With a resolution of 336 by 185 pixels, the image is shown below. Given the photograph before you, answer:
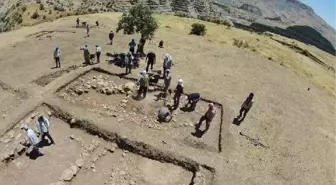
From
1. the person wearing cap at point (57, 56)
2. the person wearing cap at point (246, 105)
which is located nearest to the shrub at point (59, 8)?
the person wearing cap at point (57, 56)

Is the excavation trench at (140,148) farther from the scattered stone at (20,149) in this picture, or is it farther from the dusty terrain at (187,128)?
the scattered stone at (20,149)

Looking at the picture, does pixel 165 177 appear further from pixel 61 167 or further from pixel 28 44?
pixel 28 44

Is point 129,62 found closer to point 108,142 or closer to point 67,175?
point 108,142

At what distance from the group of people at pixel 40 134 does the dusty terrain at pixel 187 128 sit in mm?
482

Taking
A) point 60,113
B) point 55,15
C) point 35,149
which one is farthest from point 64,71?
point 55,15

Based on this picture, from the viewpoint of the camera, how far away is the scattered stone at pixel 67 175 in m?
18.7

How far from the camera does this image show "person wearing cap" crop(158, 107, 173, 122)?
2397cm

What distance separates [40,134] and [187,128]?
846 centimetres

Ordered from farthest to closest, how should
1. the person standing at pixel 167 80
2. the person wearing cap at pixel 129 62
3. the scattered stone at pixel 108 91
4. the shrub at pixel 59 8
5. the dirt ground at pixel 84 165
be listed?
the shrub at pixel 59 8 → the person wearing cap at pixel 129 62 → the person standing at pixel 167 80 → the scattered stone at pixel 108 91 → the dirt ground at pixel 84 165

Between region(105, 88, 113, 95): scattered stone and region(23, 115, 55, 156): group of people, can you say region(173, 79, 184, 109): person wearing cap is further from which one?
region(23, 115, 55, 156): group of people

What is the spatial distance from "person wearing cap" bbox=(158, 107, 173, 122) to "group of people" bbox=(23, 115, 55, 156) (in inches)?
257

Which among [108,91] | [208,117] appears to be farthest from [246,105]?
[108,91]

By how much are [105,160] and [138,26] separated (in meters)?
15.9

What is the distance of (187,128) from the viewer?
77.6 ft
